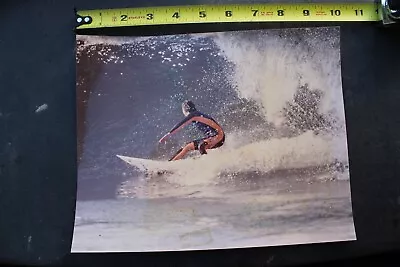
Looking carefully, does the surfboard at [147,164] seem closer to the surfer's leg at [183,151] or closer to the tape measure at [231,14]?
the surfer's leg at [183,151]

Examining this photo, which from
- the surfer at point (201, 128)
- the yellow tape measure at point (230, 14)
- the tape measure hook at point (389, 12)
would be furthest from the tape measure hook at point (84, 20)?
the tape measure hook at point (389, 12)

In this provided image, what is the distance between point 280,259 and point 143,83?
26 cm

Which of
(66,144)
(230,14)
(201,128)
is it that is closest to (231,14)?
(230,14)

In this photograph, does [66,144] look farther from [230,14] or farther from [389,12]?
[389,12]

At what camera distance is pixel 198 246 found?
0.64 metres

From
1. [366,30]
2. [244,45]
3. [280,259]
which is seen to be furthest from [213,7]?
[280,259]

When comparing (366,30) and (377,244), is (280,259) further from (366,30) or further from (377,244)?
(366,30)

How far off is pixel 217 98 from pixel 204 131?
4cm

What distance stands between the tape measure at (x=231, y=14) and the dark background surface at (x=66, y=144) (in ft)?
0.04

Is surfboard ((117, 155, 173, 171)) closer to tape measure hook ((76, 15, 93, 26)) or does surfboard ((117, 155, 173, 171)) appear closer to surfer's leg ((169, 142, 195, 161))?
surfer's leg ((169, 142, 195, 161))

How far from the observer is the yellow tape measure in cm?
66

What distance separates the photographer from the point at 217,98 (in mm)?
656

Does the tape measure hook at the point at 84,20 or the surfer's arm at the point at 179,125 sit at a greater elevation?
the tape measure hook at the point at 84,20

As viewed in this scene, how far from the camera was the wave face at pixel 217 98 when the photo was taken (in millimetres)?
649
